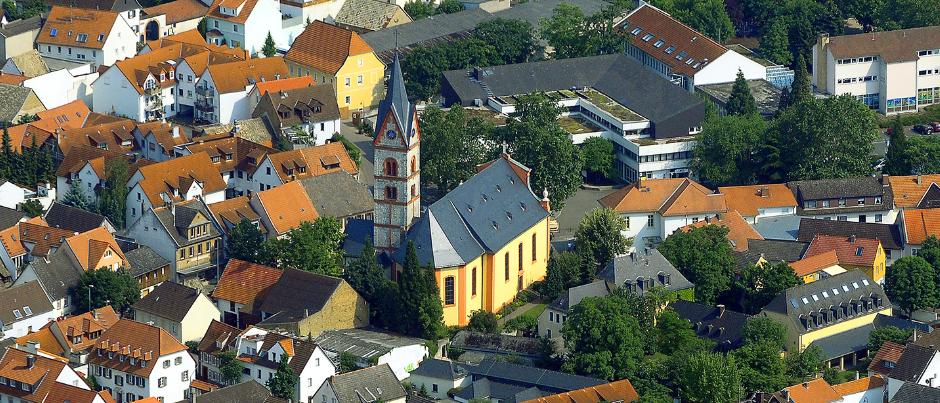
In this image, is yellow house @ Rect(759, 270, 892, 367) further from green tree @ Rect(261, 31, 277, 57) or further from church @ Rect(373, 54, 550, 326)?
green tree @ Rect(261, 31, 277, 57)

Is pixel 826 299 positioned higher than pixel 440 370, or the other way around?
pixel 826 299

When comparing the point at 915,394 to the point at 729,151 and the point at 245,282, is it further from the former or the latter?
the point at 245,282

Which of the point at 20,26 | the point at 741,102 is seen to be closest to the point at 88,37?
the point at 20,26

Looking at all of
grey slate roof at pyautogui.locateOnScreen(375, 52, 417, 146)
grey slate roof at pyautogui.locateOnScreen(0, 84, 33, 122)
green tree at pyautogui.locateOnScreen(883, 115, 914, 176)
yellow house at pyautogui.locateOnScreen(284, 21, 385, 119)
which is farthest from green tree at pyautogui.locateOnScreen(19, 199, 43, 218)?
green tree at pyautogui.locateOnScreen(883, 115, 914, 176)

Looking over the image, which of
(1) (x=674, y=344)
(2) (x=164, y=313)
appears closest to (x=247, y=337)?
(2) (x=164, y=313)

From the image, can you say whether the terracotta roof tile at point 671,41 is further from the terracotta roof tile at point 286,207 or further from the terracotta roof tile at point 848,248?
the terracotta roof tile at point 286,207
